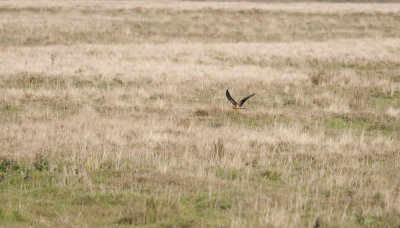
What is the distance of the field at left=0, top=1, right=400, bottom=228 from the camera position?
7.14 meters

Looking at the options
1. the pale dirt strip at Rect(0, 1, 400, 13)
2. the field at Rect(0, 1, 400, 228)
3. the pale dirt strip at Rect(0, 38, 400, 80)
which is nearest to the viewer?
the field at Rect(0, 1, 400, 228)

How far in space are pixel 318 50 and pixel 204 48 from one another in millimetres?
7001

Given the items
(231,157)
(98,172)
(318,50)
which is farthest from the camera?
(318,50)

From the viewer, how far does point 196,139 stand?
37.5 feet

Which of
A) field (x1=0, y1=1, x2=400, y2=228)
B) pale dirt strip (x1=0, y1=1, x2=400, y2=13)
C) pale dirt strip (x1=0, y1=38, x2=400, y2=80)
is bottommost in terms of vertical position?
field (x1=0, y1=1, x2=400, y2=228)

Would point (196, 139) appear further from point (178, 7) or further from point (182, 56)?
point (178, 7)

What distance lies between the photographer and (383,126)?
539 inches

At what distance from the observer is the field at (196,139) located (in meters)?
7.14

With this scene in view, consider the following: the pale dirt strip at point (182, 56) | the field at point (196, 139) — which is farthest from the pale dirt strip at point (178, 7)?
the field at point (196, 139)

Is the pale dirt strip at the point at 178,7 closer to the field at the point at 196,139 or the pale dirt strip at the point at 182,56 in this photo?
the pale dirt strip at the point at 182,56

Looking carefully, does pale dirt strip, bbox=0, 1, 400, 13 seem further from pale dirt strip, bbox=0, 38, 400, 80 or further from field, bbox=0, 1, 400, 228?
field, bbox=0, 1, 400, 228

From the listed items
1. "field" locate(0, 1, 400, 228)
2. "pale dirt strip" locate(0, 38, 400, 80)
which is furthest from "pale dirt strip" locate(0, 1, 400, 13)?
"field" locate(0, 1, 400, 228)

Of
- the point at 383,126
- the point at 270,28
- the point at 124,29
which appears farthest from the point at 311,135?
the point at 270,28

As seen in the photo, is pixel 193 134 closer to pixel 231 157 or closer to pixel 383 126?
pixel 231 157
